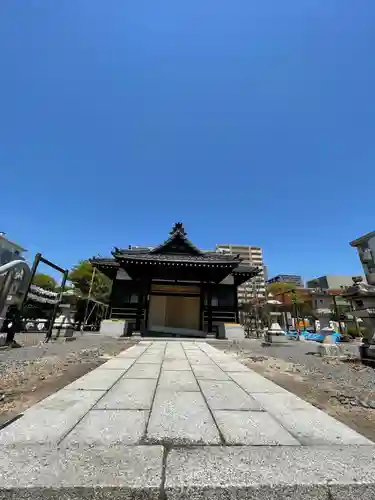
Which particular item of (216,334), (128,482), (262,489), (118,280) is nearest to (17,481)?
(128,482)

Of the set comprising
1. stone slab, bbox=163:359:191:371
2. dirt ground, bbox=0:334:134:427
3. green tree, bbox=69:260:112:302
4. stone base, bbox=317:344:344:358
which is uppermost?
green tree, bbox=69:260:112:302

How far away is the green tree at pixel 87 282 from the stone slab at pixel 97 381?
73.6 feet

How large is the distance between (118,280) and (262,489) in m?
15.3

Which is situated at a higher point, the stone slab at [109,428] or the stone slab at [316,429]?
the stone slab at [316,429]

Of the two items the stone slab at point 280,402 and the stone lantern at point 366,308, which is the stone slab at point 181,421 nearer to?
the stone slab at point 280,402

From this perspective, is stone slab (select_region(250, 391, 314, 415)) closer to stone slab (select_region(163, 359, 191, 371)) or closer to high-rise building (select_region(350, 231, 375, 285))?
stone slab (select_region(163, 359, 191, 371))

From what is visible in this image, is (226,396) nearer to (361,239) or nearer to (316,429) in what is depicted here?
(316,429)

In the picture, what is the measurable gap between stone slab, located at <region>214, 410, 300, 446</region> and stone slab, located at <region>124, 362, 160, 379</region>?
189cm

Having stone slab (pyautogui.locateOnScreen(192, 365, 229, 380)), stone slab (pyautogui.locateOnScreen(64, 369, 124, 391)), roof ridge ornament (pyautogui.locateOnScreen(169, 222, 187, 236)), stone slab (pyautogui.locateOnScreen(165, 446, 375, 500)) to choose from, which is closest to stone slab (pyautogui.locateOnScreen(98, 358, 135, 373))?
stone slab (pyautogui.locateOnScreen(64, 369, 124, 391))

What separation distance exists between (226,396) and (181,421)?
98cm

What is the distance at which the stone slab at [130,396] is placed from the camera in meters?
2.41

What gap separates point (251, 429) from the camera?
191cm

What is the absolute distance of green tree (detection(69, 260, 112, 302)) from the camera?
83.6 feet

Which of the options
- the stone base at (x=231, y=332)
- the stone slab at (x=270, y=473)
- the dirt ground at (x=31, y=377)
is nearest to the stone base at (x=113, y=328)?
the stone base at (x=231, y=332)
